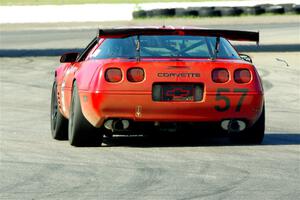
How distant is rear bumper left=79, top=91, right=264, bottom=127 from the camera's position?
9727 millimetres

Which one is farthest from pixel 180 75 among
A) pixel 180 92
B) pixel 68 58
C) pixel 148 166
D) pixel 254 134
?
pixel 68 58

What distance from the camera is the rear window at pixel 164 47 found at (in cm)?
1020

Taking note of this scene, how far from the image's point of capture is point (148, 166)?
8.68 metres

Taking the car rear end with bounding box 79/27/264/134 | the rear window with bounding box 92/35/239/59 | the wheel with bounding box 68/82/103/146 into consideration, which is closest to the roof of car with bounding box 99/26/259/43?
the rear window with bounding box 92/35/239/59

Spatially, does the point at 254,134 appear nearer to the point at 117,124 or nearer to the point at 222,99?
the point at 222,99

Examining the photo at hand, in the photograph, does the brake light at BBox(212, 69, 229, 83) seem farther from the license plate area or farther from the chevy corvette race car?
the license plate area

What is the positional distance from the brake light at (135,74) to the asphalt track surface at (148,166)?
65cm

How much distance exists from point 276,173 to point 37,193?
1989 millimetres

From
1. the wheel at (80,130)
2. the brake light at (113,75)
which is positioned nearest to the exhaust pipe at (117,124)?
the wheel at (80,130)

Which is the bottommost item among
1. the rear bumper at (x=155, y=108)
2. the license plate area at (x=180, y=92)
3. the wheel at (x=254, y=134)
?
the wheel at (x=254, y=134)

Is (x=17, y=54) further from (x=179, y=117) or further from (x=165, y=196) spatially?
(x=165, y=196)

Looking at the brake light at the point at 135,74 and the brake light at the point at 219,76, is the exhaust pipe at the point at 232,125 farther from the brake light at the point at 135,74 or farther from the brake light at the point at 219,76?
the brake light at the point at 135,74

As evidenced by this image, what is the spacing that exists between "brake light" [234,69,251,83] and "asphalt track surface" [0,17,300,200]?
63cm

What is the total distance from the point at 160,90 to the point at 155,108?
0.55ft
